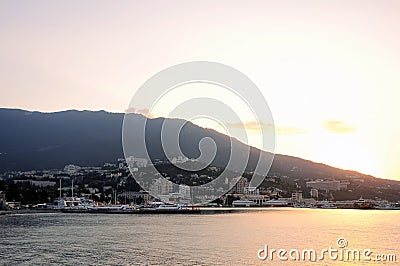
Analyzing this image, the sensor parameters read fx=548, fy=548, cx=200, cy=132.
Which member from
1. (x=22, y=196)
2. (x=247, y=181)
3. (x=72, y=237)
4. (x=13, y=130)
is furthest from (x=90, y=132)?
(x=72, y=237)

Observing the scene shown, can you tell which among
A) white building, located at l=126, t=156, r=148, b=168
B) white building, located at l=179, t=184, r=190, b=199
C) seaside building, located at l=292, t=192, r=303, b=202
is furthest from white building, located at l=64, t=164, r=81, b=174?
seaside building, located at l=292, t=192, r=303, b=202

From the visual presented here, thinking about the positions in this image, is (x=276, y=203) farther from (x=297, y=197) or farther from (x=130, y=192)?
(x=130, y=192)

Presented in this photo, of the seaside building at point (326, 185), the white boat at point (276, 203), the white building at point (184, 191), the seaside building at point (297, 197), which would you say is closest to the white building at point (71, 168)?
the white building at point (184, 191)

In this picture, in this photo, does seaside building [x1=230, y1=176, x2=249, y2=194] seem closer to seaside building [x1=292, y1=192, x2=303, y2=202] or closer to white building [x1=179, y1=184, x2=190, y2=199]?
seaside building [x1=292, y1=192, x2=303, y2=202]

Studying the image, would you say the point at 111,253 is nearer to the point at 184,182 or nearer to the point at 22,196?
the point at 22,196

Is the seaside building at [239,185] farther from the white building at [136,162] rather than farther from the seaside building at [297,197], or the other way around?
the white building at [136,162]

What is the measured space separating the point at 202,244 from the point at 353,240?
35.0ft

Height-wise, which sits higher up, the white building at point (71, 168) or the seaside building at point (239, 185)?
the white building at point (71, 168)

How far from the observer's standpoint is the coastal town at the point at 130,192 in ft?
293

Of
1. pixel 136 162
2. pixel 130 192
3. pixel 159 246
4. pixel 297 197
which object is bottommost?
pixel 297 197

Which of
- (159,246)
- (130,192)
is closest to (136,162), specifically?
(130,192)

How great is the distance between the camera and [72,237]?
34062 millimetres

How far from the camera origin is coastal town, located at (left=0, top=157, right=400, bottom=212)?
89438mm

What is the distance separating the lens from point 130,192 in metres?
110
